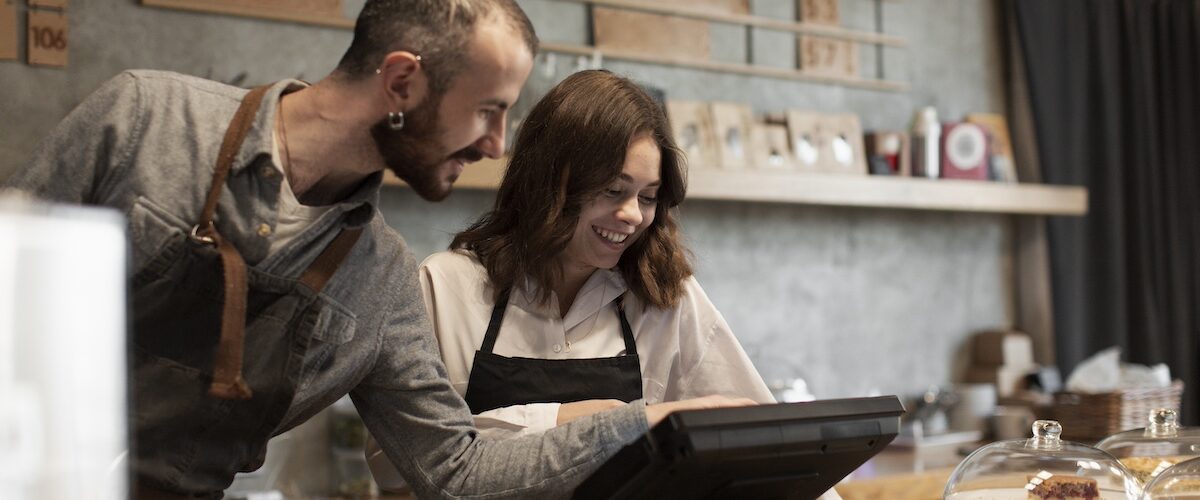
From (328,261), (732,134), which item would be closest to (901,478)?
(732,134)

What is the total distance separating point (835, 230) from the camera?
4.65 meters

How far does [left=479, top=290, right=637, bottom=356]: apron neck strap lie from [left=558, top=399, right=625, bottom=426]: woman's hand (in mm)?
179

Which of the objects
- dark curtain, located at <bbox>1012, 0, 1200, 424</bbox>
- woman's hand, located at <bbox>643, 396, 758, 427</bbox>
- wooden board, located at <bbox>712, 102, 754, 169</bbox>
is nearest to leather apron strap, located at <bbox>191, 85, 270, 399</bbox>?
woman's hand, located at <bbox>643, 396, 758, 427</bbox>

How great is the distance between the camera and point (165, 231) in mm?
1475

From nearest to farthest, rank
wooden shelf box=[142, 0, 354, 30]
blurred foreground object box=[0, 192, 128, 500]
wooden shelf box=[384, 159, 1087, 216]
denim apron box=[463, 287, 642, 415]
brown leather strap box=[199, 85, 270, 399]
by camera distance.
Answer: blurred foreground object box=[0, 192, 128, 500]
brown leather strap box=[199, 85, 270, 399]
denim apron box=[463, 287, 642, 415]
wooden shelf box=[142, 0, 354, 30]
wooden shelf box=[384, 159, 1087, 216]

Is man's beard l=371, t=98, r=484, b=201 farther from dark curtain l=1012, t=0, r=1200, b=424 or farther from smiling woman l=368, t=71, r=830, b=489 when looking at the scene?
dark curtain l=1012, t=0, r=1200, b=424

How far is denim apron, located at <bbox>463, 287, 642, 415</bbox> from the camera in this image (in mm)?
2051

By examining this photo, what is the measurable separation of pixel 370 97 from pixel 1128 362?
4357 mm

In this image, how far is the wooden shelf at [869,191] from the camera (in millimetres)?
3910

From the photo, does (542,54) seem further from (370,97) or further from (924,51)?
(370,97)

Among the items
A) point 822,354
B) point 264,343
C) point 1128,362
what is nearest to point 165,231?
point 264,343

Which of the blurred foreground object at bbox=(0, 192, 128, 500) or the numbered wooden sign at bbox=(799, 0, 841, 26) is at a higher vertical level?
the numbered wooden sign at bbox=(799, 0, 841, 26)

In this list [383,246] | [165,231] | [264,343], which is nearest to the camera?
[165,231]

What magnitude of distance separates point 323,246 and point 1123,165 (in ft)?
14.2
